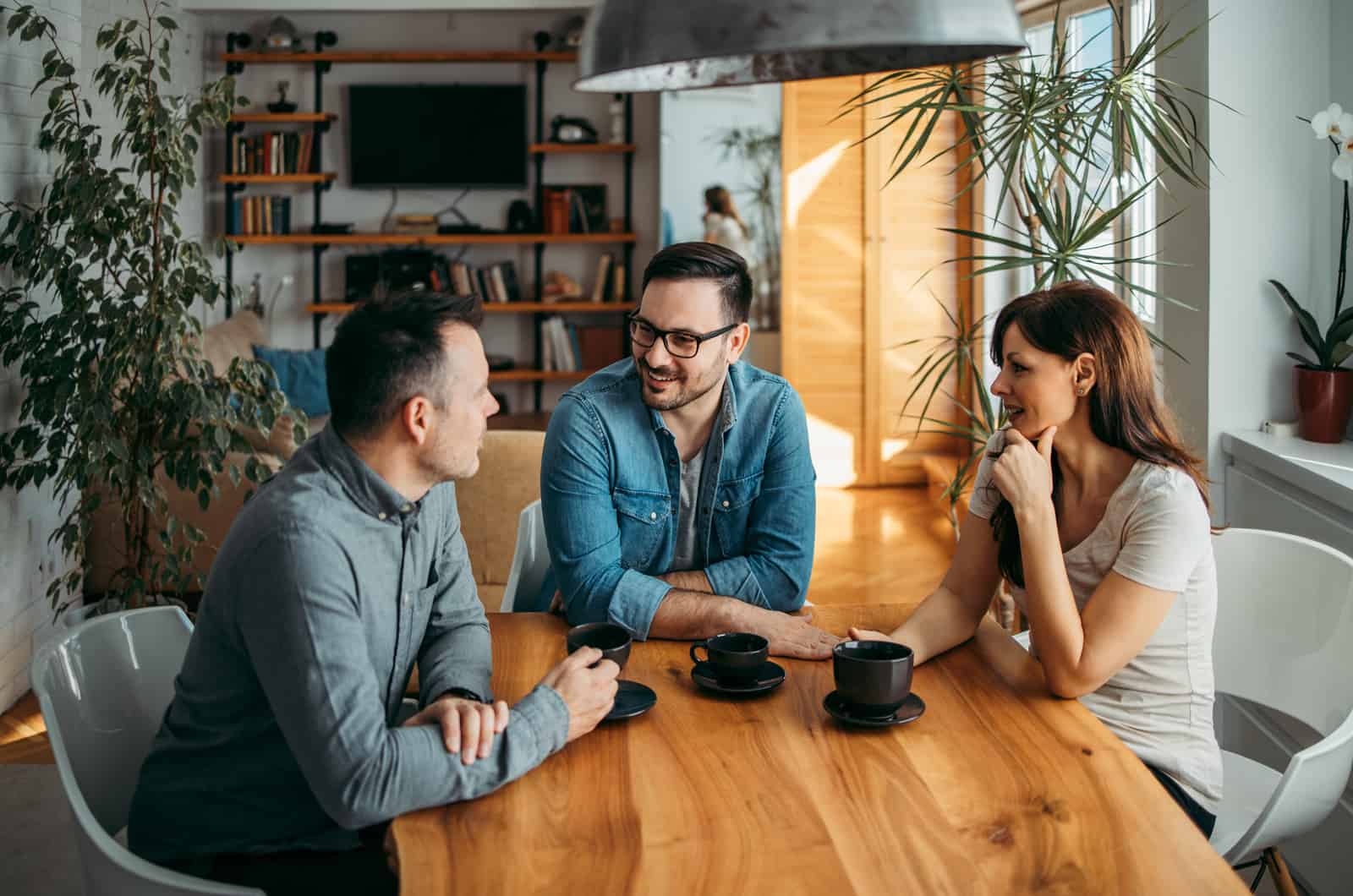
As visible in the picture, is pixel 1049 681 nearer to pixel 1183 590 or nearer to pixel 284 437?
pixel 1183 590

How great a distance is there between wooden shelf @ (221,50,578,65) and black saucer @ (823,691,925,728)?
6.12 meters

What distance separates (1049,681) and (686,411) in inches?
31.9

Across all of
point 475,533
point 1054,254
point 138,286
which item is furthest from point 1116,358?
point 138,286

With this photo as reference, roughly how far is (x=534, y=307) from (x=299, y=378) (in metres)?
1.54

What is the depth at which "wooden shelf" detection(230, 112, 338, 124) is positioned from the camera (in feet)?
22.8

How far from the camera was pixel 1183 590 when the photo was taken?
172cm

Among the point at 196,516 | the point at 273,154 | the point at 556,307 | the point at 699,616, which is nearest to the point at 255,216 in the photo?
the point at 273,154

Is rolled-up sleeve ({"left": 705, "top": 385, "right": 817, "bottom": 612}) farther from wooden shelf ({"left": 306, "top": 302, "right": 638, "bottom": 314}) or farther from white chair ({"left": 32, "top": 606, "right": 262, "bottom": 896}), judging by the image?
wooden shelf ({"left": 306, "top": 302, "right": 638, "bottom": 314})

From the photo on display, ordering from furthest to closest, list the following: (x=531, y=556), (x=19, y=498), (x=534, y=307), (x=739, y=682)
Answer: (x=534, y=307)
(x=19, y=498)
(x=531, y=556)
(x=739, y=682)

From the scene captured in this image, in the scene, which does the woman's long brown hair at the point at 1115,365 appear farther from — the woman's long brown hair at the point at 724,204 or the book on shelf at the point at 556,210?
the book on shelf at the point at 556,210

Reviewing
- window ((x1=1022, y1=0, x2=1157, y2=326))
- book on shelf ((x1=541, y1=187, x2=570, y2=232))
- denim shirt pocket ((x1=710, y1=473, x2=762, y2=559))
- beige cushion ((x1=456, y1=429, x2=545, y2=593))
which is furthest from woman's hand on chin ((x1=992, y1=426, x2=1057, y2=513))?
book on shelf ((x1=541, y1=187, x2=570, y2=232))

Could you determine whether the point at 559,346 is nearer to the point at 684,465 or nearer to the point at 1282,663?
the point at 684,465

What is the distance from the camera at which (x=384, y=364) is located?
59.7 inches

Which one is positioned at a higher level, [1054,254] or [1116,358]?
[1054,254]
